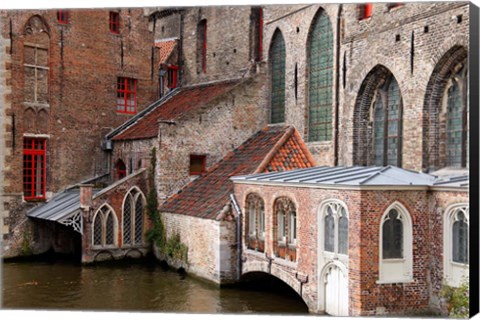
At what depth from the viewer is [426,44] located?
13.8m

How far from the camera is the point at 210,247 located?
54.1 ft

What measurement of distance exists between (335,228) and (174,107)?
32.6ft

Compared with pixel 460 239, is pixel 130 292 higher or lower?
lower

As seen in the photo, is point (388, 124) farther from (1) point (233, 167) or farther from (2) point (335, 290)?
(1) point (233, 167)

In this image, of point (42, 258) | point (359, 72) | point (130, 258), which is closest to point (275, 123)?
point (359, 72)

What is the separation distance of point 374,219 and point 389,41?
178 inches

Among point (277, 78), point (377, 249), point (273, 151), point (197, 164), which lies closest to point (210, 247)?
point (273, 151)

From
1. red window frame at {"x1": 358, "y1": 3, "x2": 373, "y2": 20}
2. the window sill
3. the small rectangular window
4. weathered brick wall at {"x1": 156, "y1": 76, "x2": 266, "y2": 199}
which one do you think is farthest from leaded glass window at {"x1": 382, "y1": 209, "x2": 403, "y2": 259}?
the small rectangular window

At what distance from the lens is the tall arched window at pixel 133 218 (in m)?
19.4

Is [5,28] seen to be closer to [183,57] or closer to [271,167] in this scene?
[183,57]

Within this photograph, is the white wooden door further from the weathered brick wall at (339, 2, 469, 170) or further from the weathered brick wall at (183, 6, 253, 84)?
the weathered brick wall at (183, 6, 253, 84)

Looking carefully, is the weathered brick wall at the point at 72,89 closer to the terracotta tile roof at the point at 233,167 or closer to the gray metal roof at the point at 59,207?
the gray metal roof at the point at 59,207

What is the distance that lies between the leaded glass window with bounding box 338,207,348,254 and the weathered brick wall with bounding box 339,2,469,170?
2400 mm

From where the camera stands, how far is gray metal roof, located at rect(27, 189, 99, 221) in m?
18.6
